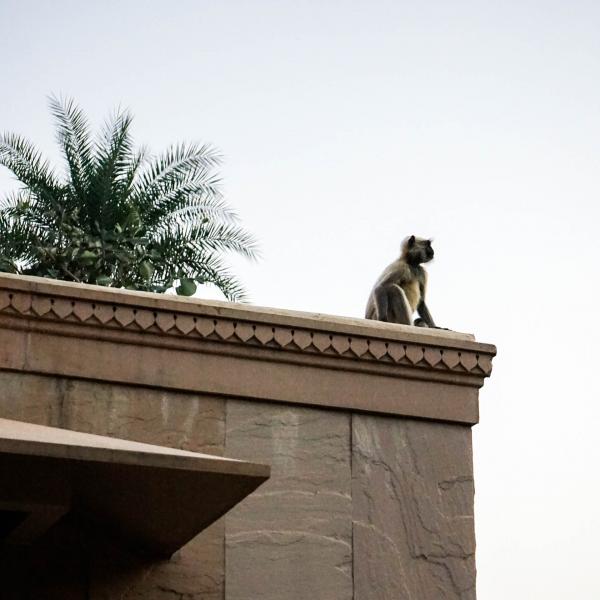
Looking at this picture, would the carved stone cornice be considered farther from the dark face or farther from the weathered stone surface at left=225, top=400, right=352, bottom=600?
the dark face

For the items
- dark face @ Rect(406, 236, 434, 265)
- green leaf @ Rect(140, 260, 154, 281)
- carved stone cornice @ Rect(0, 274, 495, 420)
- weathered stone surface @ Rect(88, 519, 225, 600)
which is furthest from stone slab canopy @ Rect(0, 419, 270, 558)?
green leaf @ Rect(140, 260, 154, 281)

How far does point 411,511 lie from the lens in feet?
28.5

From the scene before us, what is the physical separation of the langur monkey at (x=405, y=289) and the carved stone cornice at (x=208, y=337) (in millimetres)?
1531

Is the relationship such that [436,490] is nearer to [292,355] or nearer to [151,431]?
[292,355]

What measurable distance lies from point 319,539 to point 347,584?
31 centimetres

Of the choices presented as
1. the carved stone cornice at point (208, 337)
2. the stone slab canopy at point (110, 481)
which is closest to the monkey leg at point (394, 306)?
the carved stone cornice at point (208, 337)

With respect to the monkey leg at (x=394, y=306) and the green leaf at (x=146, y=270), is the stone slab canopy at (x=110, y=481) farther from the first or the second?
the green leaf at (x=146, y=270)

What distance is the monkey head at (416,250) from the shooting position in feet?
37.2

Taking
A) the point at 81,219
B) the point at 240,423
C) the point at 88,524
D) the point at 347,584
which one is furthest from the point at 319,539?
the point at 81,219

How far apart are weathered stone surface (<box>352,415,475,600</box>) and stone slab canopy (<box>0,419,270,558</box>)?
151 cm

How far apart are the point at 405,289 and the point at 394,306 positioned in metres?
0.49

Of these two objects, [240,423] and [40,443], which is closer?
[40,443]

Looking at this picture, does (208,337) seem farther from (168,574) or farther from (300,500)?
(168,574)

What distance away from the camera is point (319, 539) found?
8.40 meters
